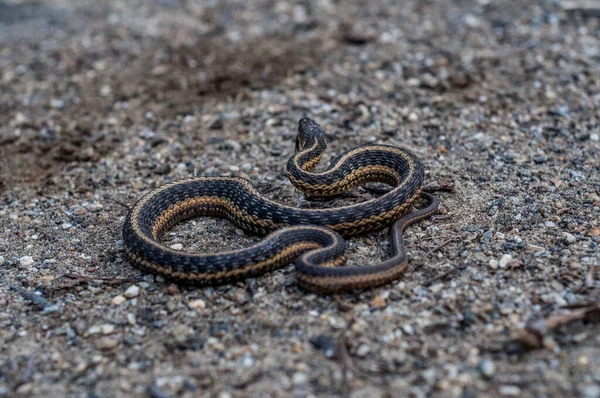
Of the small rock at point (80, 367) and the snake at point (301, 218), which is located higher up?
the snake at point (301, 218)

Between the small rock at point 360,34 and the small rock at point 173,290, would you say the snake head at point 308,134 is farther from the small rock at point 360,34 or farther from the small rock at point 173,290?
the small rock at point 360,34

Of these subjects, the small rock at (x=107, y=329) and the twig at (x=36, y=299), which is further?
the twig at (x=36, y=299)

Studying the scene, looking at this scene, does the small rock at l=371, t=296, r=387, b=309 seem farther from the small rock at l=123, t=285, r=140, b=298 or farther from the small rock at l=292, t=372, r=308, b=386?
the small rock at l=123, t=285, r=140, b=298

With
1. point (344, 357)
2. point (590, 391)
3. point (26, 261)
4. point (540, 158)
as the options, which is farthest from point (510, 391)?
point (26, 261)

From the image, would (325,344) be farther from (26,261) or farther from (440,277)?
(26,261)

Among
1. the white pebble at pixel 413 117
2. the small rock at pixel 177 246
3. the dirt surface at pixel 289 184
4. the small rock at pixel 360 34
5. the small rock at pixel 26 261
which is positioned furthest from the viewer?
the small rock at pixel 360 34

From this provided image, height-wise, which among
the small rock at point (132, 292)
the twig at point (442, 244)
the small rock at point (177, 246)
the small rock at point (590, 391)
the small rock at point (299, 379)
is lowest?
the small rock at point (132, 292)

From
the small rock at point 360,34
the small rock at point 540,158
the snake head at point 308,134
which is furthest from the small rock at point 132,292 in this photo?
the small rock at point 360,34
